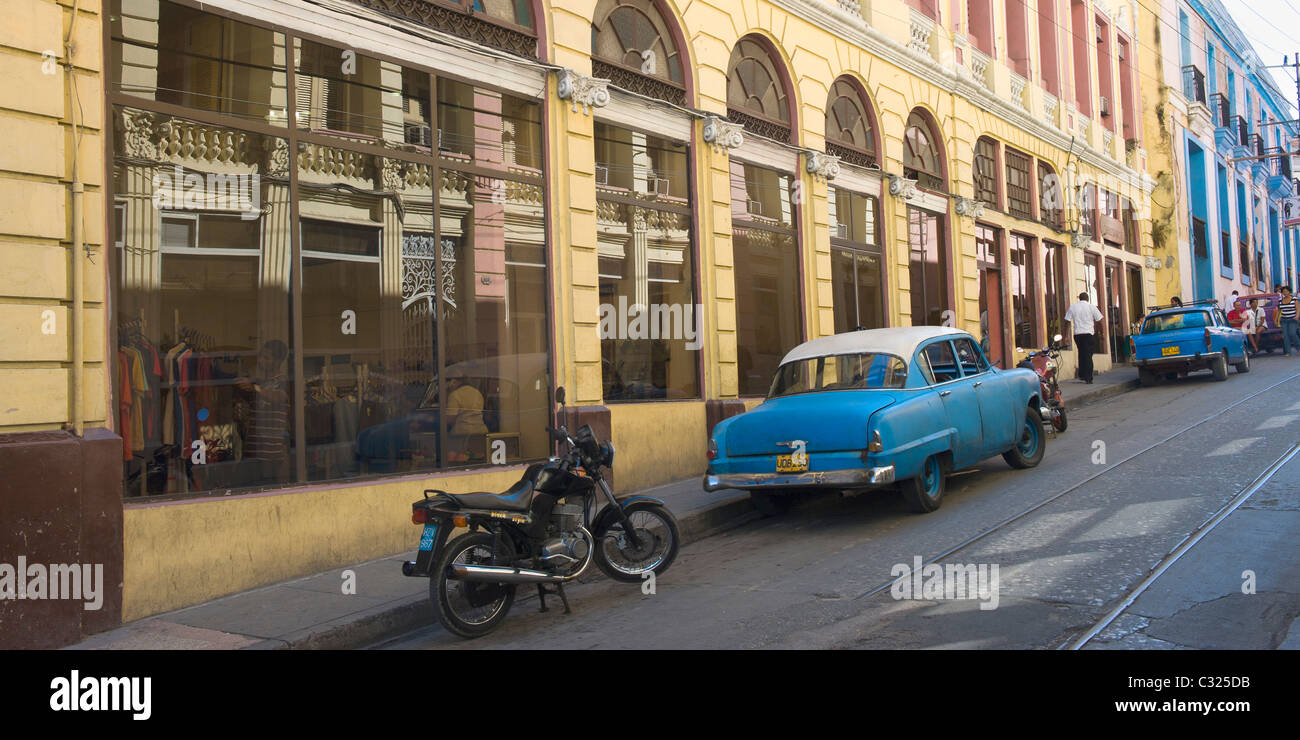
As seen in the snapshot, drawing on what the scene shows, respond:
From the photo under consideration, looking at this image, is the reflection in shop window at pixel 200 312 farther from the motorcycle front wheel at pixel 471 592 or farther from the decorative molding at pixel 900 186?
the decorative molding at pixel 900 186

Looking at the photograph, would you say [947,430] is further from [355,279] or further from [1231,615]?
[355,279]

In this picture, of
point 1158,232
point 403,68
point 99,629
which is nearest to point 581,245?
point 403,68

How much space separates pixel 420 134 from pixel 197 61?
2.23 m

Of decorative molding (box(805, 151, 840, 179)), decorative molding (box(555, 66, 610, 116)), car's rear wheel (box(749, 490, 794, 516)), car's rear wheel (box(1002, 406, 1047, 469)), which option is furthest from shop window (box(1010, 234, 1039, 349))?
car's rear wheel (box(749, 490, 794, 516))

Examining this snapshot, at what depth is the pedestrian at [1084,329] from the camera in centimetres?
2091

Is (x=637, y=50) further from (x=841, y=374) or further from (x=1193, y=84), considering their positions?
(x=1193, y=84)

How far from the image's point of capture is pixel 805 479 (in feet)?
27.9

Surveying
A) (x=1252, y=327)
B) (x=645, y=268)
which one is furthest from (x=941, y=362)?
(x=1252, y=327)

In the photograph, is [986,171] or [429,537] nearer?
[429,537]

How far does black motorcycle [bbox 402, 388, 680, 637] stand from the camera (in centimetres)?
619

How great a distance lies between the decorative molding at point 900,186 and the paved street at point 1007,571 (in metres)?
7.32

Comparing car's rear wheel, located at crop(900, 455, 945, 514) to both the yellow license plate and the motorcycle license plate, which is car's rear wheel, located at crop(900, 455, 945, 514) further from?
the motorcycle license plate

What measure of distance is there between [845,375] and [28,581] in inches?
267

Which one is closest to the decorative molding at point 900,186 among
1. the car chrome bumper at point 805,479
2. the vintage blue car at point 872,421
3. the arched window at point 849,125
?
the arched window at point 849,125
